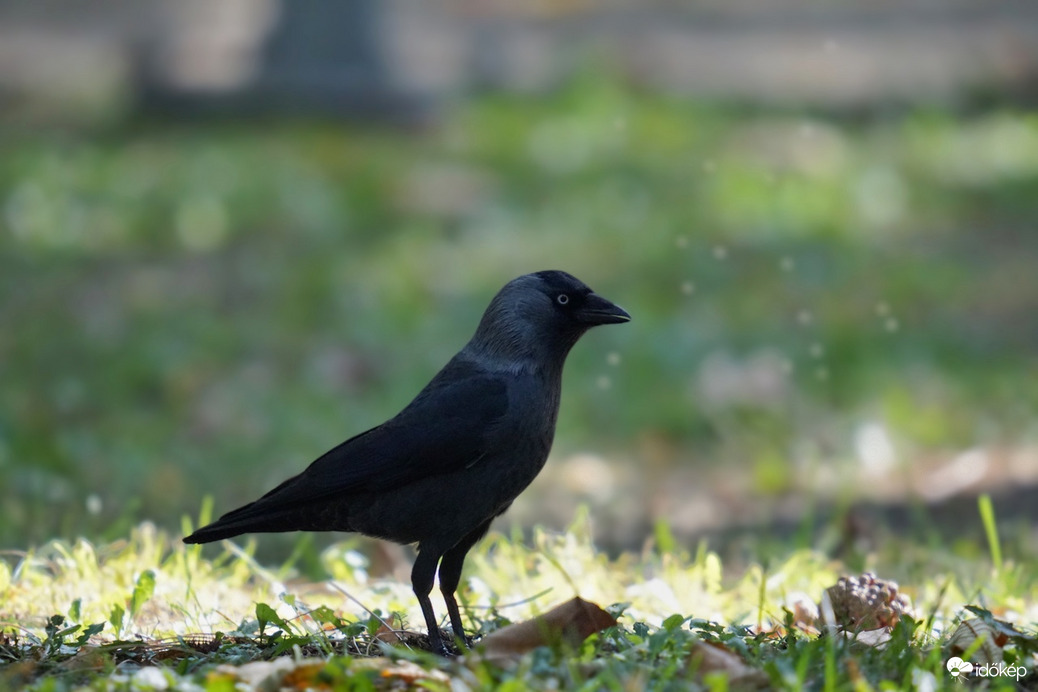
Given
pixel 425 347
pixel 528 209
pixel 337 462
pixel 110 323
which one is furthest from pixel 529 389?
pixel 528 209

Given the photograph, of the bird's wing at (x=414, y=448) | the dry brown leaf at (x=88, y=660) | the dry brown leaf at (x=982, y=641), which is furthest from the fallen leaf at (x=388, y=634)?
the dry brown leaf at (x=982, y=641)

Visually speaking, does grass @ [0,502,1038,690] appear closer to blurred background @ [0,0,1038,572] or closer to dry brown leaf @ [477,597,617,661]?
dry brown leaf @ [477,597,617,661]

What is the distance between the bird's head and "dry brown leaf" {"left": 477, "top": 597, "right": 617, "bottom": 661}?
35.5 inches

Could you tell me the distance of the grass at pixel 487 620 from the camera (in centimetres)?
274

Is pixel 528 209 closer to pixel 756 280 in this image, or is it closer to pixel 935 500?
pixel 756 280

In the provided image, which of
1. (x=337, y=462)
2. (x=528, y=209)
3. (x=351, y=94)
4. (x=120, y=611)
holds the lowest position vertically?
(x=120, y=611)

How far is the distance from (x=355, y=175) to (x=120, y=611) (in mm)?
6684

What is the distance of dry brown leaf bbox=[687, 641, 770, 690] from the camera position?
271cm

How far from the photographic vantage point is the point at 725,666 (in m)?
2.78

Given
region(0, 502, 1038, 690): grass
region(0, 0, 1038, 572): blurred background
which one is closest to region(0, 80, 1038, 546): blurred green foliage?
region(0, 0, 1038, 572): blurred background

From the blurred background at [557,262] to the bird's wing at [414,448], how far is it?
1329 millimetres

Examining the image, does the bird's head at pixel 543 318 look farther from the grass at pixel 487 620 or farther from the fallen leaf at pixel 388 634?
the fallen leaf at pixel 388 634

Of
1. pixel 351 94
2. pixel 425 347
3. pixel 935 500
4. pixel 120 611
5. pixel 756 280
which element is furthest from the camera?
pixel 351 94

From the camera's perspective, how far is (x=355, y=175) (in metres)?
9.71
